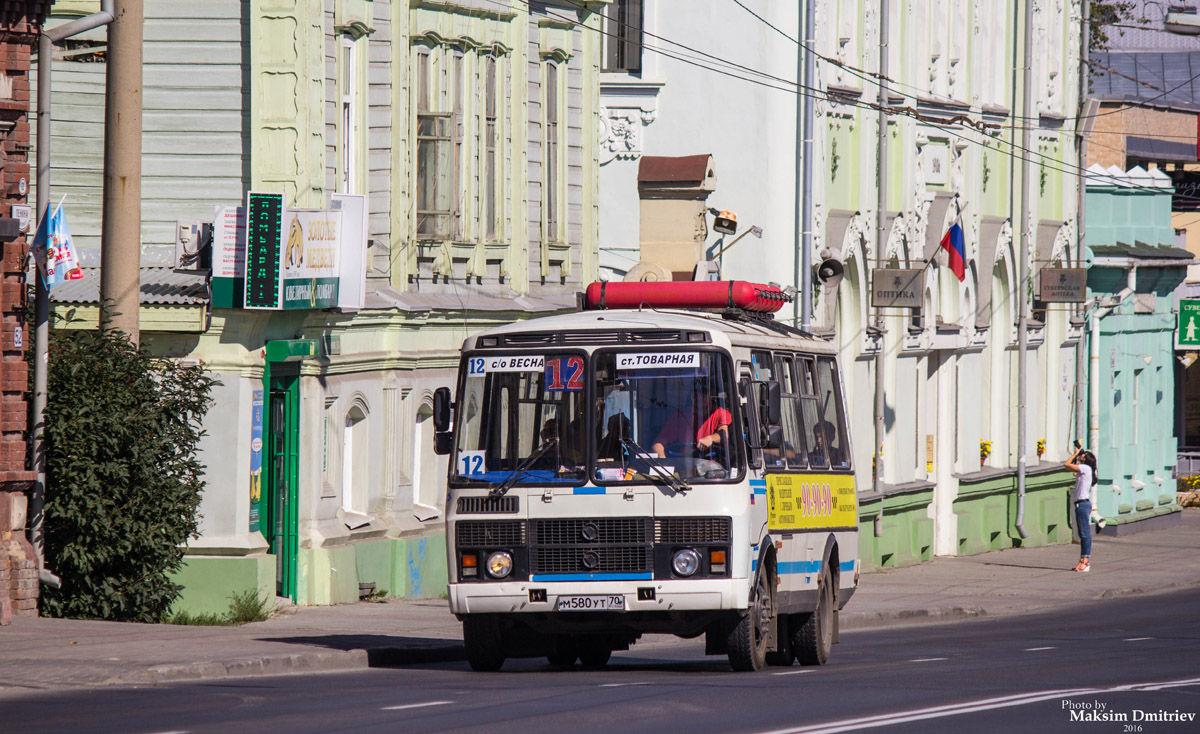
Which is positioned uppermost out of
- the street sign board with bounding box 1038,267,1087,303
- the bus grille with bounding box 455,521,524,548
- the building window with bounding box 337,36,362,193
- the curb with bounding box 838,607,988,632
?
the building window with bounding box 337,36,362,193

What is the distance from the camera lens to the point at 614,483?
16375 millimetres

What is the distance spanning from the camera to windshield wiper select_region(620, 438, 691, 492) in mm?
16344

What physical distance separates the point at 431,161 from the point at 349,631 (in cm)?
781

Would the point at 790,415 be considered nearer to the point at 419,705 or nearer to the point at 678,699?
the point at 678,699

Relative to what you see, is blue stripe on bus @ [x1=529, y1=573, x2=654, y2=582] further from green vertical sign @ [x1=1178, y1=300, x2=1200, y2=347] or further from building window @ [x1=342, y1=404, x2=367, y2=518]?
green vertical sign @ [x1=1178, y1=300, x2=1200, y2=347]

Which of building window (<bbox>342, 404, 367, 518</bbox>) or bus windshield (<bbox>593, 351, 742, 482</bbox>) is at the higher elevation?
bus windshield (<bbox>593, 351, 742, 482</bbox>)

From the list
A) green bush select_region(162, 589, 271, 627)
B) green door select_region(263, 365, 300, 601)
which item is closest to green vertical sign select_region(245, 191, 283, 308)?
green door select_region(263, 365, 300, 601)

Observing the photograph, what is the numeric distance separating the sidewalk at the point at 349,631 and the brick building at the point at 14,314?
0.60 metres

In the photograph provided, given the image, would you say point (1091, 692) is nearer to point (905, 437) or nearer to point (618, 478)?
point (618, 478)

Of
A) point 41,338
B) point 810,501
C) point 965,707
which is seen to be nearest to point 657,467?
point 810,501

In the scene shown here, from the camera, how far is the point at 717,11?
1353 inches

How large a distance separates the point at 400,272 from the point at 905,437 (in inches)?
573

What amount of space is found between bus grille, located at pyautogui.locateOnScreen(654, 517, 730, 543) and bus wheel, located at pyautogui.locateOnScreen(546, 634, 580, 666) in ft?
8.17

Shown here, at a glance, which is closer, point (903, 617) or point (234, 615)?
point (234, 615)
